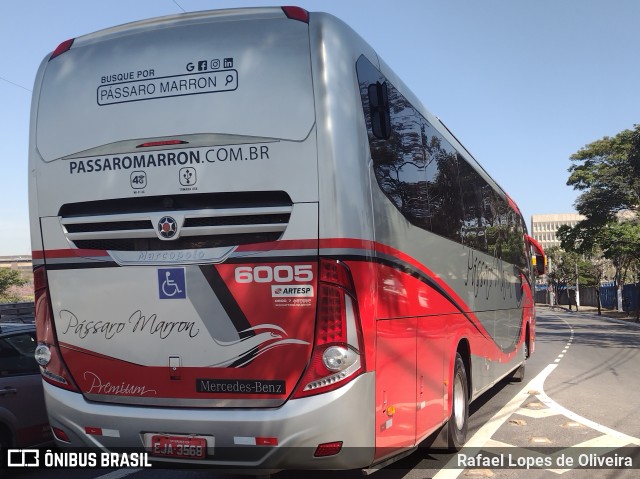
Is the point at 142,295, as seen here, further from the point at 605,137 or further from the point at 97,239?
the point at 605,137

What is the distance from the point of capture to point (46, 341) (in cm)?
491

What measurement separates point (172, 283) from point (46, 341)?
1.30m

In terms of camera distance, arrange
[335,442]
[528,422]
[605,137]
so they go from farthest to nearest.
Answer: [605,137], [528,422], [335,442]

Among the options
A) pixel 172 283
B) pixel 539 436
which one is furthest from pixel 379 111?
pixel 539 436

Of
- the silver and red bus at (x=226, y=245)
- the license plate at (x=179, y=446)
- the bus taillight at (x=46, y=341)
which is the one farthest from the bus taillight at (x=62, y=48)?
the license plate at (x=179, y=446)

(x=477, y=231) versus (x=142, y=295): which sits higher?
(x=477, y=231)

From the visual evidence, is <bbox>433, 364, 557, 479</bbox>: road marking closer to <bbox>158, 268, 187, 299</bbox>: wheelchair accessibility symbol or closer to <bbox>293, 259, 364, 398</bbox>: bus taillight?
<bbox>293, 259, 364, 398</bbox>: bus taillight

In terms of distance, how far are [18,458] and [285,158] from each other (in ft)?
14.3

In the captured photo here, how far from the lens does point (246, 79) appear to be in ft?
14.5

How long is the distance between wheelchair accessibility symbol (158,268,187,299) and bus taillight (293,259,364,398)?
1034mm

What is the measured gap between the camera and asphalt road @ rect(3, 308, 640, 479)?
5.89 metres

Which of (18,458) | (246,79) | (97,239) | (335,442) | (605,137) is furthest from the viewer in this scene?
(605,137)

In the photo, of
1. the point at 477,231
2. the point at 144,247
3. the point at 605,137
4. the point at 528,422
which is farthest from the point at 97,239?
the point at 605,137

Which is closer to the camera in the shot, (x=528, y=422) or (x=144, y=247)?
(x=144, y=247)
